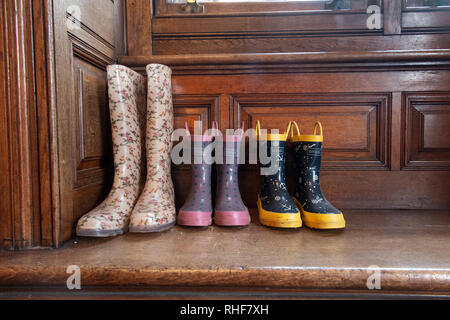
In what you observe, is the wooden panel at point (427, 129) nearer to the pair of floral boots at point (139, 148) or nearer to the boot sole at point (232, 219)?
the boot sole at point (232, 219)

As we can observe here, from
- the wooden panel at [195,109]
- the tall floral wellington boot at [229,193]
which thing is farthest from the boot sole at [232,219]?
the wooden panel at [195,109]

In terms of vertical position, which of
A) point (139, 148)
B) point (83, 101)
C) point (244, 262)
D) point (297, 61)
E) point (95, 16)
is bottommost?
point (244, 262)

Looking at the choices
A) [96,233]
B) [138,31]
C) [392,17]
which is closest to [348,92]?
[392,17]

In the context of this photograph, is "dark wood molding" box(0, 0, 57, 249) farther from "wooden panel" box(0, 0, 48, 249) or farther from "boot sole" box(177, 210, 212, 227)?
"boot sole" box(177, 210, 212, 227)

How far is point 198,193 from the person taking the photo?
32.1 inches

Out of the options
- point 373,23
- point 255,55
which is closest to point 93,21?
point 255,55

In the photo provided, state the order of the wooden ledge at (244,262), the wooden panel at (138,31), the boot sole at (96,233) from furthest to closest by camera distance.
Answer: the wooden panel at (138,31)
the boot sole at (96,233)
the wooden ledge at (244,262)

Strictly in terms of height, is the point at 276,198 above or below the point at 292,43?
below

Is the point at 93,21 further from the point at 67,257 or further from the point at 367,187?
the point at 367,187

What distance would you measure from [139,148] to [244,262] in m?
0.49

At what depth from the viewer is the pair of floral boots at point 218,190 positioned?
752 millimetres

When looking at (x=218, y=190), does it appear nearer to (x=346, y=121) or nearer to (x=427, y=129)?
(x=346, y=121)

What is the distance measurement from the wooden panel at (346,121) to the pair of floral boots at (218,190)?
230mm

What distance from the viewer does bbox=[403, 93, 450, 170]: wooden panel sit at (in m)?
0.94
